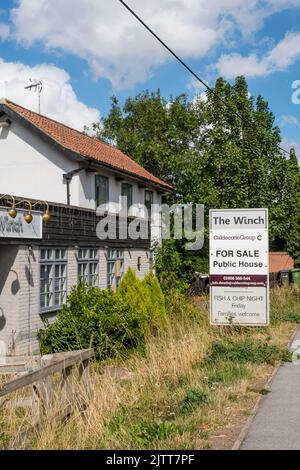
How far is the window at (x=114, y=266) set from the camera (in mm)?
18484

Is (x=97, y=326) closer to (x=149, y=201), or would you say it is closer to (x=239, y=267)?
(x=239, y=267)

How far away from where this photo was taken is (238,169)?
762 inches

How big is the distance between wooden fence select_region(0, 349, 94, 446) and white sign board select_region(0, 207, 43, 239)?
16.9ft

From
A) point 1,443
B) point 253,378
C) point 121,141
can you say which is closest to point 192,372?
point 253,378

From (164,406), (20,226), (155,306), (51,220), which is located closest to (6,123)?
(51,220)

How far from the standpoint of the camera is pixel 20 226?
40.8ft

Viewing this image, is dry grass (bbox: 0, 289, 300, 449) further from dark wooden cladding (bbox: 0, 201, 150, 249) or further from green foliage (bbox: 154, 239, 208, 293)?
green foliage (bbox: 154, 239, 208, 293)

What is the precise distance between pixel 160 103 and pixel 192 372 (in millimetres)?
30192

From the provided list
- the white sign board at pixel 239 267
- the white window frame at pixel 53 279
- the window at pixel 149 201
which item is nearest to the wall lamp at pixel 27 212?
the white window frame at pixel 53 279

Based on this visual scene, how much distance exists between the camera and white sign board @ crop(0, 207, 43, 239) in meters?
11.8

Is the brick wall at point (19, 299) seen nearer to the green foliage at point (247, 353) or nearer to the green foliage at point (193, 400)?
the green foliage at point (247, 353)

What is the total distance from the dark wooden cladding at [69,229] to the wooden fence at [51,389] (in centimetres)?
540
